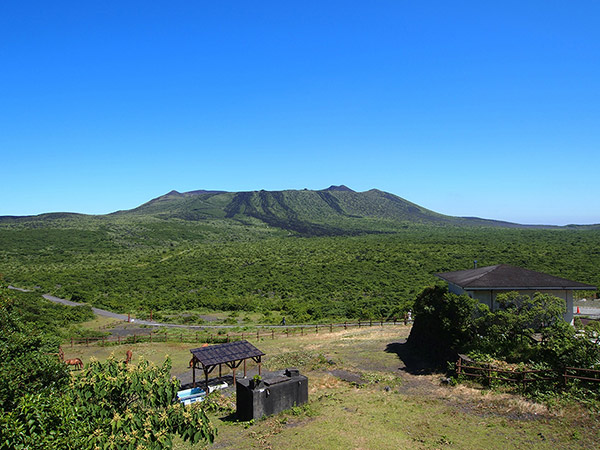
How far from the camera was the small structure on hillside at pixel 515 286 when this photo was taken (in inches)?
787

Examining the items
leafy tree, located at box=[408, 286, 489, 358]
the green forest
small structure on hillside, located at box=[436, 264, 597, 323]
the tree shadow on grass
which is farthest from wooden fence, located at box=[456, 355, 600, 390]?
the green forest

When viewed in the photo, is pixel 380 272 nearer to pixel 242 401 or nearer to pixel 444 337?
pixel 444 337

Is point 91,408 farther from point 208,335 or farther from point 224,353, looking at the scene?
point 208,335

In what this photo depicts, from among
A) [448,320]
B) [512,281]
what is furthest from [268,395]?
[512,281]

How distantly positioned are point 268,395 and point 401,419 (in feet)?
15.5

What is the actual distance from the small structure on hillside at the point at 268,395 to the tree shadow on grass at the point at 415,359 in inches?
249

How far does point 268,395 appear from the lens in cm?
1493

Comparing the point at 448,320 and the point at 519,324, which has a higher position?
the point at 519,324

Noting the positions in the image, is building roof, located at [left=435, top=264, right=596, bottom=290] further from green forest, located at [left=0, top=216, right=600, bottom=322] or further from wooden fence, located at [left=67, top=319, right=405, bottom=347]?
wooden fence, located at [left=67, top=319, right=405, bottom=347]

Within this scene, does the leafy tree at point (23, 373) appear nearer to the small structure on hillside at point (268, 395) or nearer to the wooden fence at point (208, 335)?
the small structure on hillside at point (268, 395)

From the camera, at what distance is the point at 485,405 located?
1402 cm

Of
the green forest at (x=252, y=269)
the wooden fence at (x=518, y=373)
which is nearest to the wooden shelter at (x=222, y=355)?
the wooden fence at (x=518, y=373)

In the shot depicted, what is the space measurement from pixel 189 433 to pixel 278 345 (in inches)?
772

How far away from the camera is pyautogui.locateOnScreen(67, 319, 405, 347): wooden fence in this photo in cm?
2850
